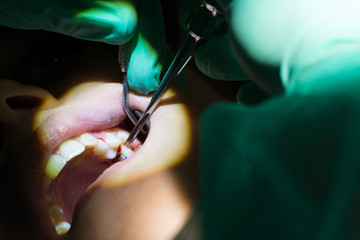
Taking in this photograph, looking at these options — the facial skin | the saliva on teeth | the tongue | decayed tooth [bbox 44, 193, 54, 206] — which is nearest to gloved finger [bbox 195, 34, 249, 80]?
the facial skin

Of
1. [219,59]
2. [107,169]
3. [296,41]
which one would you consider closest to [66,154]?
[107,169]

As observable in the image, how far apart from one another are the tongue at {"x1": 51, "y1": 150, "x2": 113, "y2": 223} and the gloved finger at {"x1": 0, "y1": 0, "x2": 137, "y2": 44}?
14.8 inches

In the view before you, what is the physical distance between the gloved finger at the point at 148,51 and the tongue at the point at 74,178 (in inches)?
11.3

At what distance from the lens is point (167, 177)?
34.3 inches

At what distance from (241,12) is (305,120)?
0.76 ft

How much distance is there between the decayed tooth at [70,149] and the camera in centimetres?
105

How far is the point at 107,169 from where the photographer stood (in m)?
1.03

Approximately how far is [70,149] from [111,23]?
383mm

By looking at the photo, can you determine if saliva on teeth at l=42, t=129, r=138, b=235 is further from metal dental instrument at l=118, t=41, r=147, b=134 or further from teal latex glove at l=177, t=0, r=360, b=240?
teal latex glove at l=177, t=0, r=360, b=240

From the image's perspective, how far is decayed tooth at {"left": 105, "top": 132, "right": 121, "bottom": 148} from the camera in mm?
1117

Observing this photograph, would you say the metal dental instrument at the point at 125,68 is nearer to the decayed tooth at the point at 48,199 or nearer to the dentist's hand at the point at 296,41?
the decayed tooth at the point at 48,199

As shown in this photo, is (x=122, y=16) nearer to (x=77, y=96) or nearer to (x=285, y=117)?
(x=77, y=96)

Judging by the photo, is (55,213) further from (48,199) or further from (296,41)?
(296,41)

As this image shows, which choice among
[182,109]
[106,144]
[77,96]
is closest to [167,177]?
[182,109]
